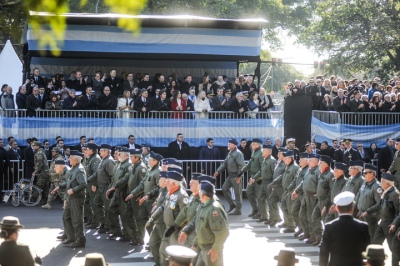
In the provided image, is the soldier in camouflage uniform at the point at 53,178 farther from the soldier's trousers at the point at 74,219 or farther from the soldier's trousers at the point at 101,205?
the soldier's trousers at the point at 74,219

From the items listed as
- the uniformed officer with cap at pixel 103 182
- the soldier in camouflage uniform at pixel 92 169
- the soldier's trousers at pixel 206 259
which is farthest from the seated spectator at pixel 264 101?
the soldier's trousers at pixel 206 259

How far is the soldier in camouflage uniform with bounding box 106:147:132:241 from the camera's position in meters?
Answer: 17.3

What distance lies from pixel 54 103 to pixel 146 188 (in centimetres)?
863

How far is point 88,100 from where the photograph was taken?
24188 mm

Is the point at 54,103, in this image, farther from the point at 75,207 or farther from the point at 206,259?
the point at 206,259

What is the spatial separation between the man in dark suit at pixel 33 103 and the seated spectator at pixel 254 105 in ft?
20.6

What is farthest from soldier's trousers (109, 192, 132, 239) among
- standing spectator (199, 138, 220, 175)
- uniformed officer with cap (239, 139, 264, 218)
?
standing spectator (199, 138, 220, 175)

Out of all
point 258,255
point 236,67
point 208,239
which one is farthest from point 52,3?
point 236,67

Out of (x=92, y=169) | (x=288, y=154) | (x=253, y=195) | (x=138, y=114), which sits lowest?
(x=253, y=195)

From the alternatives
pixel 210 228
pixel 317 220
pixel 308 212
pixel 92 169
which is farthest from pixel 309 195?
pixel 210 228

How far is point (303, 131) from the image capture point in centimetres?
2392

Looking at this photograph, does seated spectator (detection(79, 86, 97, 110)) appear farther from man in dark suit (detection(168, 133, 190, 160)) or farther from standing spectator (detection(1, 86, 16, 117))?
man in dark suit (detection(168, 133, 190, 160))

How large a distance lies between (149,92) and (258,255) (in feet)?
34.4

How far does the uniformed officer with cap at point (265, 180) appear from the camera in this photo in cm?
2042
